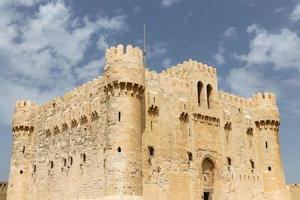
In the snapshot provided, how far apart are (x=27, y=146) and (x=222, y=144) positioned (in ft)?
49.0

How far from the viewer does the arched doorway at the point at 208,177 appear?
28203 millimetres

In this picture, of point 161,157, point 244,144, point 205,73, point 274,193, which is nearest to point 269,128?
point 244,144

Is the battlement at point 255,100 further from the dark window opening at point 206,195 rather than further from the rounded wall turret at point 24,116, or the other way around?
the rounded wall turret at point 24,116

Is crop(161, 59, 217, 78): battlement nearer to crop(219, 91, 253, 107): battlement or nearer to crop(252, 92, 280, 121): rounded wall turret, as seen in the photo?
crop(219, 91, 253, 107): battlement

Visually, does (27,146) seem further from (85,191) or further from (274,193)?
(274,193)

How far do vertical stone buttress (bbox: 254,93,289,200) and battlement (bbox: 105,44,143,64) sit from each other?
40.9 feet

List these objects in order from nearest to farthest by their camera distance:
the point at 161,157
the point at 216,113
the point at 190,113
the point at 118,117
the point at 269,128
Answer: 1. the point at 118,117
2. the point at 161,157
3. the point at 190,113
4. the point at 216,113
5. the point at 269,128

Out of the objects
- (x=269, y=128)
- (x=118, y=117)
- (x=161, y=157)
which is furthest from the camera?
(x=269, y=128)

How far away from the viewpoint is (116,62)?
2441cm

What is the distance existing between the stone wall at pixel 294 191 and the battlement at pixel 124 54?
17298mm

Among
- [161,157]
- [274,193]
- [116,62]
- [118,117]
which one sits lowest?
[274,193]

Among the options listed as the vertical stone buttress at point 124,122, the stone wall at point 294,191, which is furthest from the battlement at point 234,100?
the vertical stone buttress at point 124,122

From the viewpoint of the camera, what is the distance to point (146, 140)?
25.0m

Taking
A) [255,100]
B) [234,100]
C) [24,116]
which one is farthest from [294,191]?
[24,116]
